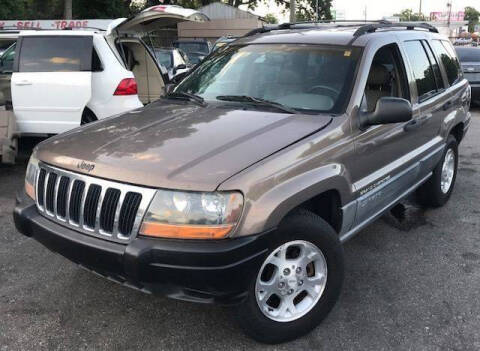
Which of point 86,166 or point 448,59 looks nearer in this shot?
point 86,166

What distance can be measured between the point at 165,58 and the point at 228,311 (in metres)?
10.0

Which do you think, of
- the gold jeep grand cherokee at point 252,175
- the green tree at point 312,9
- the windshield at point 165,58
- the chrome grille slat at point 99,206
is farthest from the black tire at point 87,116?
the green tree at point 312,9

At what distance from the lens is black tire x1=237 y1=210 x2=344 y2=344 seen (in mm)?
2678

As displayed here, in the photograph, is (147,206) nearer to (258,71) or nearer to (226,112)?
(226,112)

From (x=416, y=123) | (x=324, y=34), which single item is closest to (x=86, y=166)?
(x=324, y=34)

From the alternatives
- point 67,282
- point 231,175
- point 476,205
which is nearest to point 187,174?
point 231,175

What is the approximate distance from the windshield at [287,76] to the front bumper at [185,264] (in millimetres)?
1275

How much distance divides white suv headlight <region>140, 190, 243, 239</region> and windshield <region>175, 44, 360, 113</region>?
118 centimetres

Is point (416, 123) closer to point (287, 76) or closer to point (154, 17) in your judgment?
point (287, 76)

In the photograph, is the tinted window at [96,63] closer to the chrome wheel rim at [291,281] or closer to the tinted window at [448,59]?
the tinted window at [448,59]

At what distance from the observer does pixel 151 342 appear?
2893 millimetres

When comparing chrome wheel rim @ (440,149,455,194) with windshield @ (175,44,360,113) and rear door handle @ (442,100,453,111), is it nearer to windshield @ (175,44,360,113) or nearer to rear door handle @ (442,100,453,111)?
rear door handle @ (442,100,453,111)

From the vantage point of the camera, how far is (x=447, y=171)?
17.5 ft

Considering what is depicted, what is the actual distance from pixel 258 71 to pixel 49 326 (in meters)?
2.27
